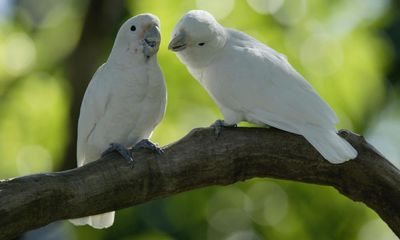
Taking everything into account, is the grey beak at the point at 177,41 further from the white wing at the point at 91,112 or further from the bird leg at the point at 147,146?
the bird leg at the point at 147,146

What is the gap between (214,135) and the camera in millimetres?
3848

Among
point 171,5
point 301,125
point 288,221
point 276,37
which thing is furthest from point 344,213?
point 301,125

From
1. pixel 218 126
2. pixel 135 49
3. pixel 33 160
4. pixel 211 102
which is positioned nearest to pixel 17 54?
pixel 33 160

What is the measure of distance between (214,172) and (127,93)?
66 cm

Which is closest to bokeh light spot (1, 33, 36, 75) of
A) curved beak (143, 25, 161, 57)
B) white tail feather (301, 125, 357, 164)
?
curved beak (143, 25, 161, 57)

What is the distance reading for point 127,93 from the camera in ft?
13.1

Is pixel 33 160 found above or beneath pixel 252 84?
beneath

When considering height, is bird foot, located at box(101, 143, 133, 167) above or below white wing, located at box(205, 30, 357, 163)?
below

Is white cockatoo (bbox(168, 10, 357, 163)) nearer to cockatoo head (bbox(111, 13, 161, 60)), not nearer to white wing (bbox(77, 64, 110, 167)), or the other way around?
cockatoo head (bbox(111, 13, 161, 60))

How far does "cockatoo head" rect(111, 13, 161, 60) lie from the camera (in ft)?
12.8

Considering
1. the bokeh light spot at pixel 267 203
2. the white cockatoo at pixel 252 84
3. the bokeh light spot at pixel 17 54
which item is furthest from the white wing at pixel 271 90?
the bokeh light spot at pixel 17 54

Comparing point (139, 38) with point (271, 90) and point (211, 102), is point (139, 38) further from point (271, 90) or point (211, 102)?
point (211, 102)

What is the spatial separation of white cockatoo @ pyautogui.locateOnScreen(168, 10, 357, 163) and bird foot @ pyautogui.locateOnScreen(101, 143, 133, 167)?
511 mm

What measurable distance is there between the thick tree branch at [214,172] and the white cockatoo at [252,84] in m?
0.13
